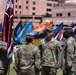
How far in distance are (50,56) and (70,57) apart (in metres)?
0.49

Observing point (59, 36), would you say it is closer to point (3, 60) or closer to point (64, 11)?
point (3, 60)

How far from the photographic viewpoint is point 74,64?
34.4 ft

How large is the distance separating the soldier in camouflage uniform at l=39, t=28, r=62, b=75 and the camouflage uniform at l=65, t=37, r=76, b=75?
0.18m

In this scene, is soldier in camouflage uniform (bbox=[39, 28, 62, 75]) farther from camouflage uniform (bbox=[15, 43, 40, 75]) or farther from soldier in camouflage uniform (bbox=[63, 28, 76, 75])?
camouflage uniform (bbox=[15, 43, 40, 75])

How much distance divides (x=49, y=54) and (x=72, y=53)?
57 centimetres

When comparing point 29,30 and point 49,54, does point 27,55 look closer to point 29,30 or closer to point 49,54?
point 49,54

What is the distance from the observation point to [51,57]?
10367mm

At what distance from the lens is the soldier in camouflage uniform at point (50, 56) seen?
408 inches

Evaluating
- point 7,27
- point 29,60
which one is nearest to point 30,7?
point 7,27

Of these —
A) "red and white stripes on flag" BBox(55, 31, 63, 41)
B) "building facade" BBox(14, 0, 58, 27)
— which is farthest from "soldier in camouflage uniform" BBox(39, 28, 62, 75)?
"building facade" BBox(14, 0, 58, 27)

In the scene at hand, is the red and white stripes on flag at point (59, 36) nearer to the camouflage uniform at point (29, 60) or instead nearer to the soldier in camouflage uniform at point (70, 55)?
the soldier in camouflage uniform at point (70, 55)

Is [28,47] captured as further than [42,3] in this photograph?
No

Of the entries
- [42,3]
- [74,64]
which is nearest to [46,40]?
[74,64]

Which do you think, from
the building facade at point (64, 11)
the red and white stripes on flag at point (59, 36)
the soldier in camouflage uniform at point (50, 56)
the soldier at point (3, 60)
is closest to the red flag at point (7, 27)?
the soldier at point (3, 60)
